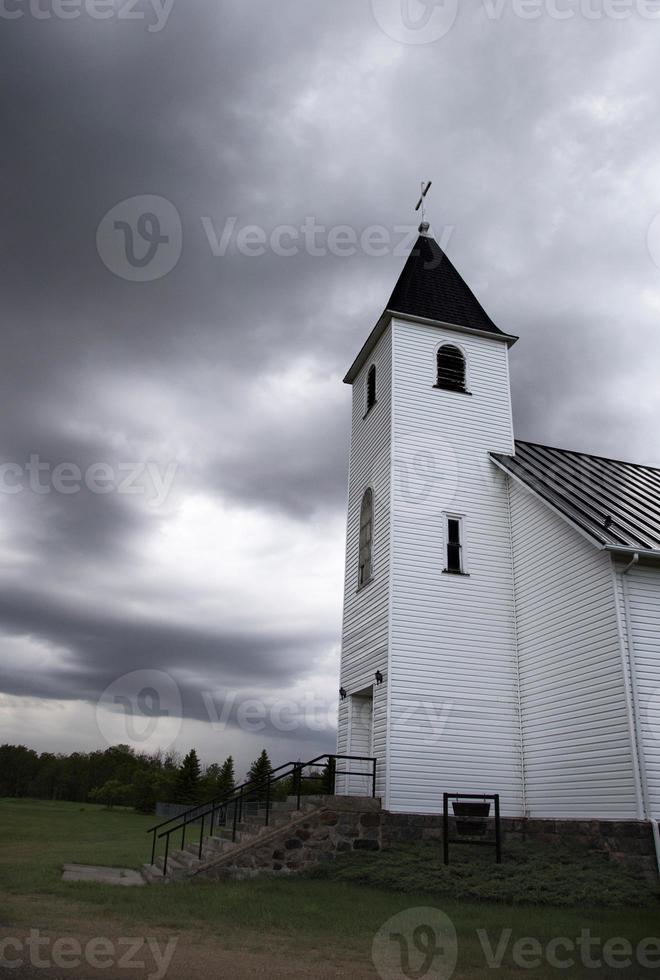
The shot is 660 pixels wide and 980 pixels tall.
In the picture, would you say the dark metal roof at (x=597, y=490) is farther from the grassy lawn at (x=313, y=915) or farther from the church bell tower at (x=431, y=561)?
the grassy lawn at (x=313, y=915)

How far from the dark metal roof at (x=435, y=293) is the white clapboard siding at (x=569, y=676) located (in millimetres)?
6244

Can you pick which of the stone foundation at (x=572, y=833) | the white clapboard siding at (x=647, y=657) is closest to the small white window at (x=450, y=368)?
the white clapboard siding at (x=647, y=657)

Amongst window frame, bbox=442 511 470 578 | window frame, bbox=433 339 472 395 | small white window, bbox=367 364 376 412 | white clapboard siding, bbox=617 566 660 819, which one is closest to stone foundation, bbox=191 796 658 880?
white clapboard siding, bbox=617 566 660 819

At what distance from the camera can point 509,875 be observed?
443 inches

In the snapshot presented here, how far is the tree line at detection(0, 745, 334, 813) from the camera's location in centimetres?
5409

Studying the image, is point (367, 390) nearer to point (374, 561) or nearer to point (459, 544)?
point (374, 561)

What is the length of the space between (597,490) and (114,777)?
58.7 metres

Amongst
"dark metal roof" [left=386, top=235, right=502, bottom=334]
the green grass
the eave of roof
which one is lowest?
the green grass

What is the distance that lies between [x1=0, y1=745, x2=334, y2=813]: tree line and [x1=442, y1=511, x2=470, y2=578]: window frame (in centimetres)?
3953

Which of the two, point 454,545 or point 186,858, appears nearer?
point 186,858

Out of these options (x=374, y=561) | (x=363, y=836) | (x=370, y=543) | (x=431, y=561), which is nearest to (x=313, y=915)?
(x=363, y=836)

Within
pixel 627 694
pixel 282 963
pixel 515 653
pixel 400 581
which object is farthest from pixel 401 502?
pixel 282 963

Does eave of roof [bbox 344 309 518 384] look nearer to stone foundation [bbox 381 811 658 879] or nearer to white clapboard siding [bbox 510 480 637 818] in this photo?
white clapboard siding [bbox 510 480 637 818]

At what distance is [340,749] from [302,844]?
4.52m
